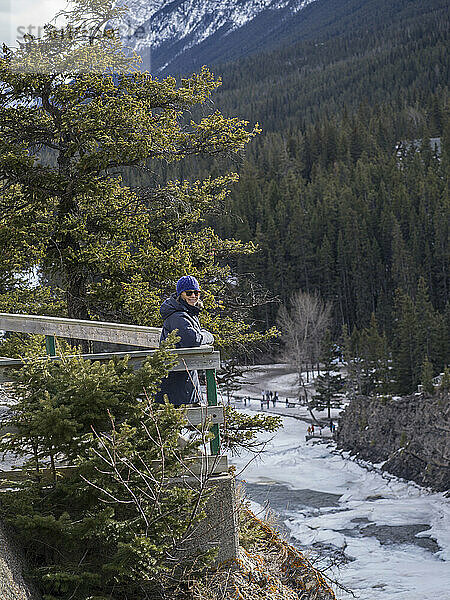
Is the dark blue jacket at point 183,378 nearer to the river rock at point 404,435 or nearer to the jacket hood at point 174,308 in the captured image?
the jacket hood at point 174,308

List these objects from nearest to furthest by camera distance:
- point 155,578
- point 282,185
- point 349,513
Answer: point 155,578 < point 349,513 < point 282,185

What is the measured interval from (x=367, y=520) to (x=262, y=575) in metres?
21.9

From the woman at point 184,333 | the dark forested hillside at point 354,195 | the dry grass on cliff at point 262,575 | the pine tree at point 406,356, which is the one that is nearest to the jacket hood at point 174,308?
the woman at point 184,333

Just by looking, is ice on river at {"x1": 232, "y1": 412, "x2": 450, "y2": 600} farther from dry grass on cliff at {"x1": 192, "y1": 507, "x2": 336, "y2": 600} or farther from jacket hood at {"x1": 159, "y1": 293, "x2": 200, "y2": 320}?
jacket hood at {"x1": 159, "y1": 293, "x2": 200, "y2": 320}

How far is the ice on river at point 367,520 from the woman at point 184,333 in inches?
307

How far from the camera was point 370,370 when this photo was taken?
2079 inches

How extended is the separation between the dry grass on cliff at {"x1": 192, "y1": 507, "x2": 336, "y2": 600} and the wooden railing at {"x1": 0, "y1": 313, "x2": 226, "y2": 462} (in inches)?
29.0

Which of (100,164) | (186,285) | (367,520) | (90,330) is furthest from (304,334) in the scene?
(186,285)

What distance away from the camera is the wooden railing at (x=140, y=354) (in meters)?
4.83

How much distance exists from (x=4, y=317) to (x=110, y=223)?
3.00 m

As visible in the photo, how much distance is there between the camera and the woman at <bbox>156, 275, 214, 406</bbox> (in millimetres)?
5059

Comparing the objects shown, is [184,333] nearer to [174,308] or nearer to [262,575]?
[174,308]

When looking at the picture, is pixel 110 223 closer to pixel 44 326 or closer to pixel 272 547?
pixel 44 326

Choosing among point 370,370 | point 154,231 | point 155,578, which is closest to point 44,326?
point 155,578
